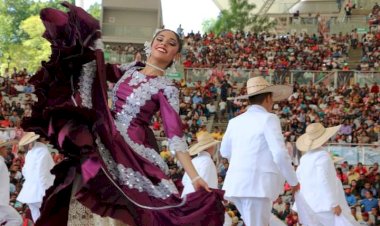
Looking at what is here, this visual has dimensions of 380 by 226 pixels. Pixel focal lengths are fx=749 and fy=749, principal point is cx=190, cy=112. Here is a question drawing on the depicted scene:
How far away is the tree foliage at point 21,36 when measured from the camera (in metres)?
56.7

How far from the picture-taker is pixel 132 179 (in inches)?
177

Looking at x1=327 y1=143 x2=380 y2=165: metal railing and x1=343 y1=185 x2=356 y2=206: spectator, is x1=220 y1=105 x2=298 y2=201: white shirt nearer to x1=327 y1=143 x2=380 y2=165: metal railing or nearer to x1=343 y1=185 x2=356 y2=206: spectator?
x1=343 y1=185 x2=356 y2=206: spectator

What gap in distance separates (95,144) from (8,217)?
4645 mm

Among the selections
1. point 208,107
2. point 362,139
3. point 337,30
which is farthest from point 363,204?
point 337,30

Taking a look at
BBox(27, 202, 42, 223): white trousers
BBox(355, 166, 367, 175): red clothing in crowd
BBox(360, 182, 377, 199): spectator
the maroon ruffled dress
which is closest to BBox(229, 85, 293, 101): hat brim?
the maroon ruffled dress

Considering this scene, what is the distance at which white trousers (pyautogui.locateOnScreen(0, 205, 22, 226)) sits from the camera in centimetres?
857

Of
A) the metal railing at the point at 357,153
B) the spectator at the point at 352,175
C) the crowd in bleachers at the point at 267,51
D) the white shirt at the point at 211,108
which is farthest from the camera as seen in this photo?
the crowd in bleachers at the point at 267,51

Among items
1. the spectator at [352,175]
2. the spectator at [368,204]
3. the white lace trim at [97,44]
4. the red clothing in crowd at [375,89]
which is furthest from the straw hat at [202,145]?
the red clothing in crowd at [375,89]

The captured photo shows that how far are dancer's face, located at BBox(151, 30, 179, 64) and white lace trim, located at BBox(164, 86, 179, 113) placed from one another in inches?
10.3

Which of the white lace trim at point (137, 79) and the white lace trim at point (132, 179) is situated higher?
the white lace trim at point (137, 79)

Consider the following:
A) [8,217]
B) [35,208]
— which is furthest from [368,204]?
[8,217]

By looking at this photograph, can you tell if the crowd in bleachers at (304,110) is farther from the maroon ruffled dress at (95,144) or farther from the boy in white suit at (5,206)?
the maroon ruffled dress at (95,144)

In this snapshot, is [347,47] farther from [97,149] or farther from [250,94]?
[97,149]

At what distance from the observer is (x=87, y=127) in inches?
167
